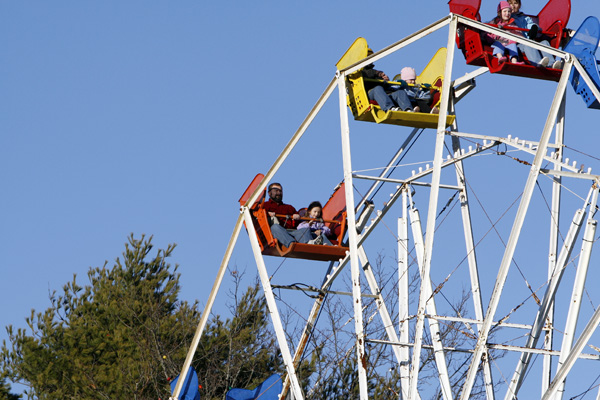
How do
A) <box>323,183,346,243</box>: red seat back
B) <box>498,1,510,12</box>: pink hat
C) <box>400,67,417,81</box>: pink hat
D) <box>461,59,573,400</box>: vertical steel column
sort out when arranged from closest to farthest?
<box>461,59,573,400</box>: vertical steel column < <box>498,1,510,12</box>: pink hat < <box>400,67,417,81</box>: pink hat < <box>323,183,346,243</box>: red seat back

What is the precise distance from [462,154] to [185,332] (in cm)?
1212

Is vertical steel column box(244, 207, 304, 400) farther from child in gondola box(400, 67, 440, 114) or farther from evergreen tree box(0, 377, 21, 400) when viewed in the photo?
evergreen tree box(0, 377, 21, 400)

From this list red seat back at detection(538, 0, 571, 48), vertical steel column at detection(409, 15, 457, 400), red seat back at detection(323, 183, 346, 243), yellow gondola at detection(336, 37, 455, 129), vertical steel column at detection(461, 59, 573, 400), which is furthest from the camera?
red seat back at detection(323, 183, 346, 243)

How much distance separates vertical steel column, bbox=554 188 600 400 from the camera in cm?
1318

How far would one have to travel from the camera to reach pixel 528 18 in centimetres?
1608

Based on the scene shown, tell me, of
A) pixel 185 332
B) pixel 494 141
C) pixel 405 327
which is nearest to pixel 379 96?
pixel 494 141

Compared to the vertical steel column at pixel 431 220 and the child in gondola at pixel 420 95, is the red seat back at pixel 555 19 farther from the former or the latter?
the vertical steel column at pixel 431 220

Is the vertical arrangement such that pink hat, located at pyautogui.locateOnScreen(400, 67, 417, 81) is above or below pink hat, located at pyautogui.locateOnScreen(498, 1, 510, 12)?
below

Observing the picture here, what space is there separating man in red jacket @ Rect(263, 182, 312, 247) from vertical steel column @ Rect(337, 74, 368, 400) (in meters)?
1.90

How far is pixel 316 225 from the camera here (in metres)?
17.0

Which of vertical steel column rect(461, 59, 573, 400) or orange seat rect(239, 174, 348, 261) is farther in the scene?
orange seat rect(239, 174, 348, 261)

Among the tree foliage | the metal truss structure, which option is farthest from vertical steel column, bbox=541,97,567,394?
the tree foliage

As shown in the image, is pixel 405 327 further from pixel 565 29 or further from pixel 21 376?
pixel 21 376

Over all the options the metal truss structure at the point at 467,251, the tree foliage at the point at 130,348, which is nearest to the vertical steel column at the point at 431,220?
the metal truss structure at the point at 467,251
